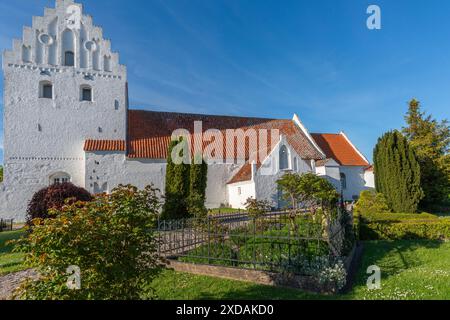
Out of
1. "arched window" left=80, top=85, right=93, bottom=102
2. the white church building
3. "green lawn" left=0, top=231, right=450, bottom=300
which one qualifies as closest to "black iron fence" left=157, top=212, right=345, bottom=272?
"green lawn" left=0, top=231, right=450, bottom=300

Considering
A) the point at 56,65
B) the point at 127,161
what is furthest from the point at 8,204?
the point at 56,65

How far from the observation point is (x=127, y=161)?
19109 mm

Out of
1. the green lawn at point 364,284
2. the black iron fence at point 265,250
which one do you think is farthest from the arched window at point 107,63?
the black iron fence at point 265,250

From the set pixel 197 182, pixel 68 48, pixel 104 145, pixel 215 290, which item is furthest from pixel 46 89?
pixel 215 290

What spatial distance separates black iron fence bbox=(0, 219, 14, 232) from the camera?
51.6ft

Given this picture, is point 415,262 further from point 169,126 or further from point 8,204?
point 8,204

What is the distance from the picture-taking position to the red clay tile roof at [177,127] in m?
19.9

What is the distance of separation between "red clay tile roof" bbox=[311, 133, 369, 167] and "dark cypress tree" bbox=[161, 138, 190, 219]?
14593 mm

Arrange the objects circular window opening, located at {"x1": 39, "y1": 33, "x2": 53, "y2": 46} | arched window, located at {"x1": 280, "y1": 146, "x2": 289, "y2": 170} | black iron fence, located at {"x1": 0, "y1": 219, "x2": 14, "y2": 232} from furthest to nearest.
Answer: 1. arched window, located at {"x1": 280, "y1": 146, "x2": 289, "y2": 170}
2. circular window opening, located at {"x1": 39, "y1": 33, "x2": 53, "y2": 46}
3. black iron fence, located at {"x1": 0, "y1": 219, "x2": 14, "y2": 232}

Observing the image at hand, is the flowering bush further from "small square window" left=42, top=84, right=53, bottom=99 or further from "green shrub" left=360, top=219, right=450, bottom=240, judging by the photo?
"small square window" left=42, top=84, right=53, bottom=99

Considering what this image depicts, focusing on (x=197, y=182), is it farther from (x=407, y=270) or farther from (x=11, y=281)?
(x=407, y=270)

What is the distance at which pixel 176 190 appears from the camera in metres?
15.3

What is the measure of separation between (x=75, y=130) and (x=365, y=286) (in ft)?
60.8

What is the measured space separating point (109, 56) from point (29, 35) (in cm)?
462
